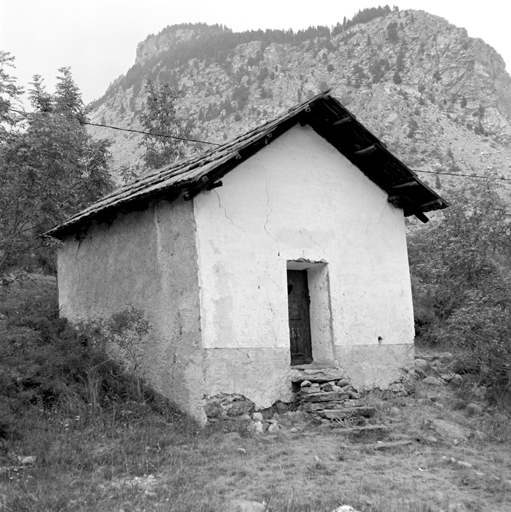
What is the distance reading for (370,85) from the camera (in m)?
60.9

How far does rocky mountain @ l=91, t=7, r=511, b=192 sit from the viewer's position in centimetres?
5044

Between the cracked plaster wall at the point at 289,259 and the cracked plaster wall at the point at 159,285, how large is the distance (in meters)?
0.25

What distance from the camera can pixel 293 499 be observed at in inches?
235

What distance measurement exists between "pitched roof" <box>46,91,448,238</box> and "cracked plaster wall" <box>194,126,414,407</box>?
8.2 inches

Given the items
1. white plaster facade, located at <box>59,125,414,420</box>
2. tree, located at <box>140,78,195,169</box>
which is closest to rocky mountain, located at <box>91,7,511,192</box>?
tree, located at <box>140,78,195,169</box>

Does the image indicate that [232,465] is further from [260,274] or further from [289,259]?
[289,259]

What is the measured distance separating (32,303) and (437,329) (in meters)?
9.46

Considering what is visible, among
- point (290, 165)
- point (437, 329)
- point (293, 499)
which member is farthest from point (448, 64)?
point (293, 499)

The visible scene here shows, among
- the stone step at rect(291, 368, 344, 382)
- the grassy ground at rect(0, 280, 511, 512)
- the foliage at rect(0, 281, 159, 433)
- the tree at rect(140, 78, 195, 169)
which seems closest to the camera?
the grassy ground at rect(0, 280, 511, 512)

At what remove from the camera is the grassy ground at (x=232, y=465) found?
5.96m

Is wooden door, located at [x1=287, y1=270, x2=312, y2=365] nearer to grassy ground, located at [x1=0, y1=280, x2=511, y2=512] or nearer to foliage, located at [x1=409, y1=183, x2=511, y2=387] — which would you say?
grassy ground, located at [x1=0, y1=280, x2=511, y2=512]

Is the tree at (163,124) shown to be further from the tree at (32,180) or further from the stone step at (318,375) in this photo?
the stone step at (318,375)

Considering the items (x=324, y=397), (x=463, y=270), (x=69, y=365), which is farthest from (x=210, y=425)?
(x=463, y=270)

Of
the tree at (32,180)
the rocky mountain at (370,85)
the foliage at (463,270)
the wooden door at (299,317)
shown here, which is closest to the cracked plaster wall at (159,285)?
the tree at (32,180)
